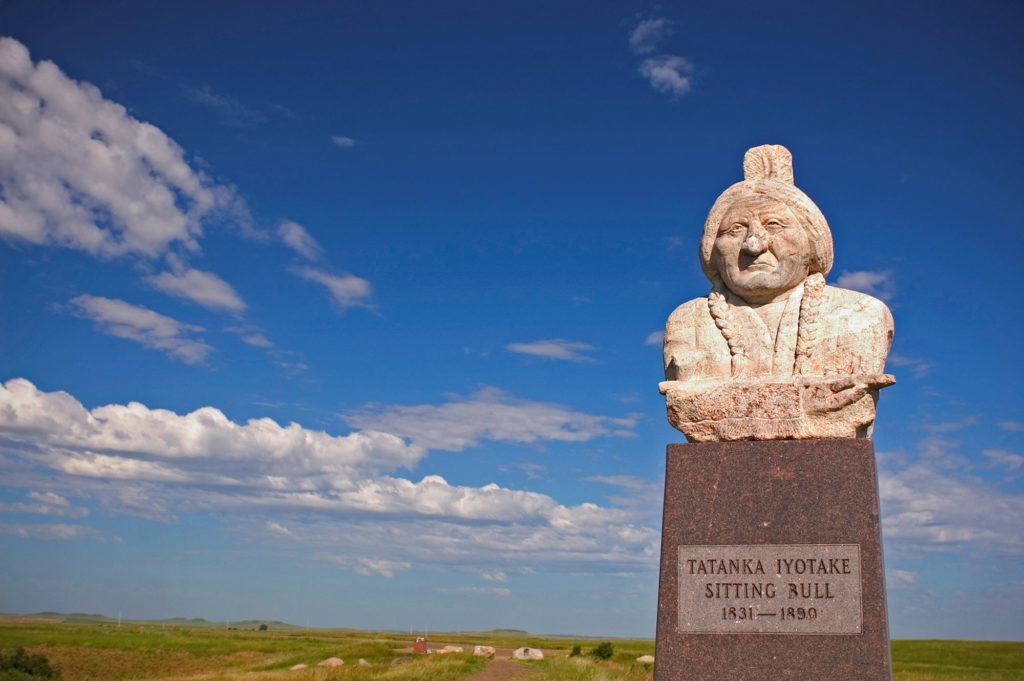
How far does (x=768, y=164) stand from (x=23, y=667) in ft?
91.0

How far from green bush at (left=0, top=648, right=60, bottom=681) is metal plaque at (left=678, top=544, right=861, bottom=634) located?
2408cm

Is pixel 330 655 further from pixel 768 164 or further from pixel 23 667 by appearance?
pixel 768 164

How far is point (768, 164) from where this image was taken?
878cm

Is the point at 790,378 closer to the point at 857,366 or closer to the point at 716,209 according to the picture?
the point at 857,366

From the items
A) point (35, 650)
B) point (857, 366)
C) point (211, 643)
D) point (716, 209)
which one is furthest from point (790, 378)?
point (211, 643)

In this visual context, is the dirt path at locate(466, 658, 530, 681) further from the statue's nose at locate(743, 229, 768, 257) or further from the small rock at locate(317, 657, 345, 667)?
the statue's nose at locate(743, 229, 768, 257)

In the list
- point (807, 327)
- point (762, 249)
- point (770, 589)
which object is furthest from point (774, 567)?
point (762, 249)

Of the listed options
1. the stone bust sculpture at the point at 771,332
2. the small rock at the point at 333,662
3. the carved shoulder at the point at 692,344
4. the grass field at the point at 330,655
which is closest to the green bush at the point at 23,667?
the grass field at the point at 330,655

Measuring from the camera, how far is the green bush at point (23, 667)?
24.7m

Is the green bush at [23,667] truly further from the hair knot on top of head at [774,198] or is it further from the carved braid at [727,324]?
the hair knot on top of head at [774,198]

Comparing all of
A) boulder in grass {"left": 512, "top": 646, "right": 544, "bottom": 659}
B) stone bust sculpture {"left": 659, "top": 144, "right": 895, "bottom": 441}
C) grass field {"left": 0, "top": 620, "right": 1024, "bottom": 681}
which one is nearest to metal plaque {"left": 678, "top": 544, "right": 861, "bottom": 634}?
stone bust sculpture {"left": 659, "top": 144, "right": 895, "bottom": 441}

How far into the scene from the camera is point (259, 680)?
26016mm

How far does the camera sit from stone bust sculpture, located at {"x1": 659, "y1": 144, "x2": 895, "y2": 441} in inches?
300

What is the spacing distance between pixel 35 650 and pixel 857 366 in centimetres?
3601
